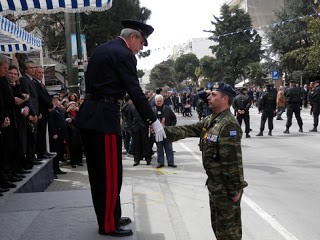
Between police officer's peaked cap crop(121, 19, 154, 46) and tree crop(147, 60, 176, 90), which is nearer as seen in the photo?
police officer's peaked cap crop(121, 19, 154, 46)

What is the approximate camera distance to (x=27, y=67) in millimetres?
7398

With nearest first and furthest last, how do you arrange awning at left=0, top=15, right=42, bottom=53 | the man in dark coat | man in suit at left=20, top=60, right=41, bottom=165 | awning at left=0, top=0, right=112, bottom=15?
1. awning at left=0, top=0, right=112, bottom=15
2. man in suit at left=20, top=60, right=41, bottom=165
3. awning at left=0, top=15, right=42, bottom=53
4. the man in dark coat

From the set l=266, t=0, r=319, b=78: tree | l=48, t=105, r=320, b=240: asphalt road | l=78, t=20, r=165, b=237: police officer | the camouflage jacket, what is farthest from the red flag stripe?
l=266, t=0, r=319, b=78: tree

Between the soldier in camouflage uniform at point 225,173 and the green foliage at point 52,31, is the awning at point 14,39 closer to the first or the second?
the soldier in camouflage uniform at point 225,173

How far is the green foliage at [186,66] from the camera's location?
255 ft

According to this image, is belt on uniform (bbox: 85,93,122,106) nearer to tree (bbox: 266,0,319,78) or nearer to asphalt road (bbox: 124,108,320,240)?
asphalt road (bbox: 124,108,320,240)

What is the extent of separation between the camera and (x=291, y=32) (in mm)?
36812

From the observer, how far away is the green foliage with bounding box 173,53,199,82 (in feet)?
255

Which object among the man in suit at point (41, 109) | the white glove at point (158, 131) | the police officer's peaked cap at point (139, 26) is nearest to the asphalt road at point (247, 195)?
the man in suit at point (41, 109)

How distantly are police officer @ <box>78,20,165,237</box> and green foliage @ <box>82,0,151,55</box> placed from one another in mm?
23947

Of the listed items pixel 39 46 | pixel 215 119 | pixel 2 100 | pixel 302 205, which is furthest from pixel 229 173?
pixel 39 46

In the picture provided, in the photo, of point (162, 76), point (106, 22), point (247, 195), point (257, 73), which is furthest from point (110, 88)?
point (162, 76)

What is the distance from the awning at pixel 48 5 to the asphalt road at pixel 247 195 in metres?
3.29

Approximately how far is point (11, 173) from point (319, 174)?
5.74 meters
